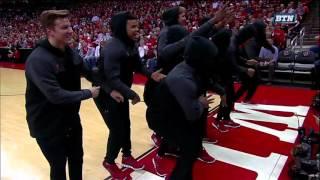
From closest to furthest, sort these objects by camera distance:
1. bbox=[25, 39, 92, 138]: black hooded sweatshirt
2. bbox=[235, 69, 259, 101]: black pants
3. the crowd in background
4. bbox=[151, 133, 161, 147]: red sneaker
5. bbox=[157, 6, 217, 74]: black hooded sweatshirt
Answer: bbox=[25, 39, 92, 138]: black hooded sweatshirt < bbox=[157, 6, 217, 74]: black hooded sweatshirt < bbox=[151, 133, 161, 147]: red sneaker < bbox=[235, 69, 259, 101]: black pants < the crowd in background

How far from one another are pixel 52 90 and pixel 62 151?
1.67 feet

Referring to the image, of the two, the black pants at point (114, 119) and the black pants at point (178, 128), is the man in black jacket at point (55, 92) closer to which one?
the black pants at point (178, 128)

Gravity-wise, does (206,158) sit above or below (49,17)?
below

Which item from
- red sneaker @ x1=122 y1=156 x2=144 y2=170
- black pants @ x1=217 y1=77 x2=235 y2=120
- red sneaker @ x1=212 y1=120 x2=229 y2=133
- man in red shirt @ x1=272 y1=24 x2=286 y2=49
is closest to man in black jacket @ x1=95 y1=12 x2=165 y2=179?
red sneaker @ x1=122 y1=156 x2=144 y2=170

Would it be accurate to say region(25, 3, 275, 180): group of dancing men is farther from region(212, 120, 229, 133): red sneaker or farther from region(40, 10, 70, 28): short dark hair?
region(212, 120, 229, 133): red sneaker

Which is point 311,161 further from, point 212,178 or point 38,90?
point 38,90

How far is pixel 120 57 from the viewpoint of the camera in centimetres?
305

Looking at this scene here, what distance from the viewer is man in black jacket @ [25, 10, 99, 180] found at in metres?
2.23

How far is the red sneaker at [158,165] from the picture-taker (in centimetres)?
348

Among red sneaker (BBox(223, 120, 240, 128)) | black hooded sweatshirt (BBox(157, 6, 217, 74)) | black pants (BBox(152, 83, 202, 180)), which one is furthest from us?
red sneaker (BBox(223, 120, 240, 128))

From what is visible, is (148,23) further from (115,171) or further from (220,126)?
(115,171)

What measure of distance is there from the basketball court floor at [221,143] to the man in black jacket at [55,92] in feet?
3.75

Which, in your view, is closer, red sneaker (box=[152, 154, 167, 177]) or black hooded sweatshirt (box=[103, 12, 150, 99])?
black hooded sweatshirt (box=[103, 12, 150, 99])

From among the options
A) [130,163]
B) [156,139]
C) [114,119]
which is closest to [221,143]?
[156,139]
